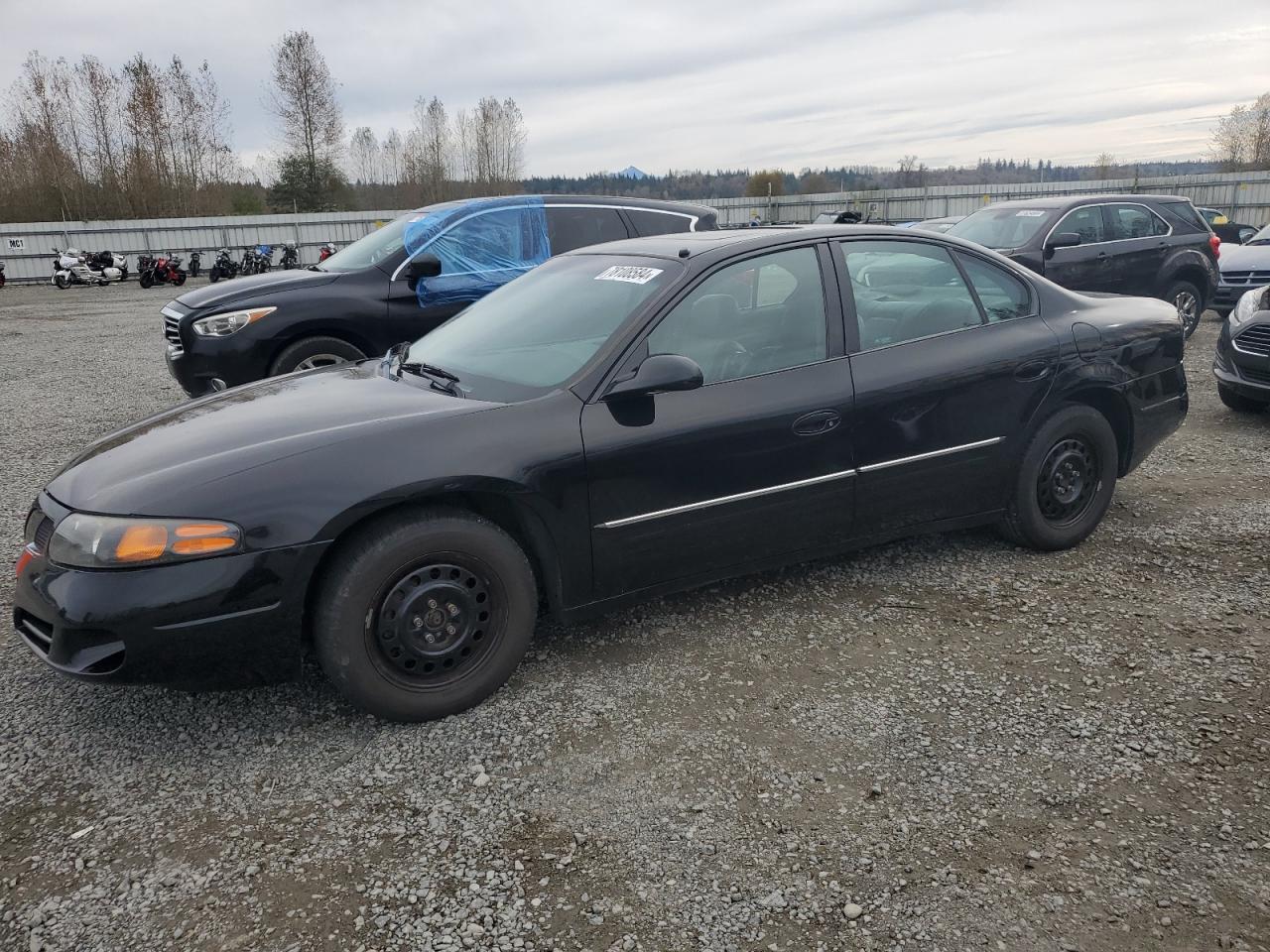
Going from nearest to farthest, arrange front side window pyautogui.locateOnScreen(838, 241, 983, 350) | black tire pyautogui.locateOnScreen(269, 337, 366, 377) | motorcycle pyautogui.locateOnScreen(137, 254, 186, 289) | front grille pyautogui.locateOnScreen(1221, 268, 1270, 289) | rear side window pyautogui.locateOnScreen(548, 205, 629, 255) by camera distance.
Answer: front side window pyautogui.locateOnScreen(838, 241, 983, 350), black tire pyautogui.locateOnScreen(269, 337, 366, 377), rear side window pyautogui.locateOnScreen(548, 205, 629, 255), front grille pyautogui.locateOnScreen(1221, 268, 1270, 289), motorcycle pyautogui.locateOnScreen(137, 254, 186, 289)

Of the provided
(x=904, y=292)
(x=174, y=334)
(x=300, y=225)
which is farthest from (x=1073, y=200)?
(x=300, y=225)

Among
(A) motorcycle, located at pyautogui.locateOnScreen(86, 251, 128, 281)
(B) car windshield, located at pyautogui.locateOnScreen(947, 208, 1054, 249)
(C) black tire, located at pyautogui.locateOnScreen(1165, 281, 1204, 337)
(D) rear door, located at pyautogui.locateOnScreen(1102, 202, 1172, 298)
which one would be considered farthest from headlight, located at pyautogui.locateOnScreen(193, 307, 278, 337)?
(A) motorcycle, located at pyautogui.locateOnScreen(86, 251, 128, 281)

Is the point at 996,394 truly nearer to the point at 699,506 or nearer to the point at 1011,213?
the point at 699,506

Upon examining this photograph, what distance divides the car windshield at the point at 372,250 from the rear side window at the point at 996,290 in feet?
15.1

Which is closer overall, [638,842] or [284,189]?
[638,842]

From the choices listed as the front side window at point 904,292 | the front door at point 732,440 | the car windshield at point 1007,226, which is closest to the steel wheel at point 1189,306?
the car windshield at point 1007,226

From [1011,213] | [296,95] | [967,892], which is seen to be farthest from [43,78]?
[967,892]

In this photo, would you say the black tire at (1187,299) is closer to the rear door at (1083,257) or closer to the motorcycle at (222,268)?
the rear door at (1083,257)

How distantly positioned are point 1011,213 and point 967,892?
9324 millimetres

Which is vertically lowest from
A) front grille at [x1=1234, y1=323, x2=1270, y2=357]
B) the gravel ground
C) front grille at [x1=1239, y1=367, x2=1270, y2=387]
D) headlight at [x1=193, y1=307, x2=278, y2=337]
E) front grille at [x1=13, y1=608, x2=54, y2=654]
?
the gravel ground

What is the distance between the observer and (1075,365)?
424cm

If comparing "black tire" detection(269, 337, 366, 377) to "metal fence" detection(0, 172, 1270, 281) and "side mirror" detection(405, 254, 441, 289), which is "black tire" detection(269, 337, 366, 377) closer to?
"side mirror" detection(405, 254, 441, 289)

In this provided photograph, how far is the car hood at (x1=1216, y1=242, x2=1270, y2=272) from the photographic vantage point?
460 inches

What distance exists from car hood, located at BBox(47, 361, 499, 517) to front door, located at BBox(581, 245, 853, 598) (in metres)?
0.61
